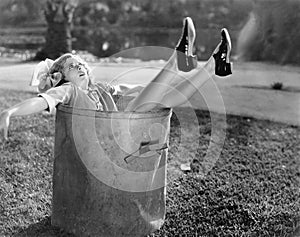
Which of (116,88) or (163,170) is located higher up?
(116,88)

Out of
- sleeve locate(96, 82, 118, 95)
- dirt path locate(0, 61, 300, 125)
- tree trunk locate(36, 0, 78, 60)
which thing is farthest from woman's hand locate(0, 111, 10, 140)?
tree trunk locate(36, 0, 78, 60)

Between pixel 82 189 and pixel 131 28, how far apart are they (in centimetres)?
1118

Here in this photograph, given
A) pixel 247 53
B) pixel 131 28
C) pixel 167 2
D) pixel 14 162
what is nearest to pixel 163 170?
pixel 14 162

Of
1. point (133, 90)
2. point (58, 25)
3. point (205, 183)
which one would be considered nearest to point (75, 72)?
point (133, 90)

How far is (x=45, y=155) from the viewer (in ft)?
13.4

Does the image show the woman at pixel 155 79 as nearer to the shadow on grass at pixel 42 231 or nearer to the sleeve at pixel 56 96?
the sleeve at pixel 56 96

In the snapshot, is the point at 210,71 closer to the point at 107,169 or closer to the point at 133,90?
the point at 133,90

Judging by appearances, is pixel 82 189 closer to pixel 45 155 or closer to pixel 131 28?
pixel 45 155

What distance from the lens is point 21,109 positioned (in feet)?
8.03

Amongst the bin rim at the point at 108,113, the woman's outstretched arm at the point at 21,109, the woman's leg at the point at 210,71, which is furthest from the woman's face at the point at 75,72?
the woman's leg at the point at 210,71

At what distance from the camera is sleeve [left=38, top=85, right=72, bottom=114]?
2.56 m

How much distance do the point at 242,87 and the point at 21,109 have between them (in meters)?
5.06

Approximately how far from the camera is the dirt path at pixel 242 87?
5.95 m

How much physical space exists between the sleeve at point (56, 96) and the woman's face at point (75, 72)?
0.41ft
